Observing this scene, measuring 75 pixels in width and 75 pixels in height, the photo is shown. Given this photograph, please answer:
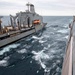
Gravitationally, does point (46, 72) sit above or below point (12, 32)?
below

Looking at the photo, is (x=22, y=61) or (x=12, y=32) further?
(x=12, y=32)

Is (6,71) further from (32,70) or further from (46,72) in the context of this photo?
(46,72)

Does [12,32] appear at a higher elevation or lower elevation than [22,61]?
higher

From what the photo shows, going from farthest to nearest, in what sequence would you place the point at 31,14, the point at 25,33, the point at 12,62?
the point at 31,14 < the point at 25,33 < the point at 12,62

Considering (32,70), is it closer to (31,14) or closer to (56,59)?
(56,59)

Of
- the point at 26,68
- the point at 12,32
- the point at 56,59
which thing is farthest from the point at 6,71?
the point at 12,32

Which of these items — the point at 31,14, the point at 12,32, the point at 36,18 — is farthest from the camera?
the point at 36,18

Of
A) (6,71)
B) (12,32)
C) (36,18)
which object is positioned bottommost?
(6,71)

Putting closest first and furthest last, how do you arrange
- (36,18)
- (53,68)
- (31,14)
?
(53,68), (31,14), (36,18)

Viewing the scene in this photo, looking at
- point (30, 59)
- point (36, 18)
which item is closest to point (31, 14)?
point (36, 18)
